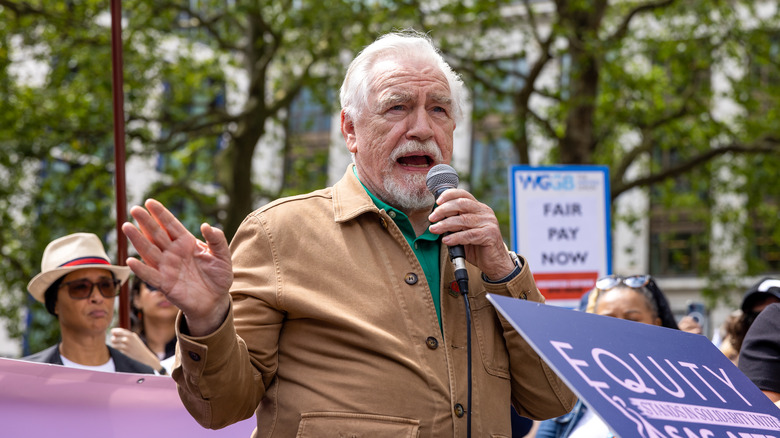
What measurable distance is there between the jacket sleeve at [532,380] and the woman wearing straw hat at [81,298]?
2608 mm

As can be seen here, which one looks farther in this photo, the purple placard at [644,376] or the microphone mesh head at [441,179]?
the microphone mesh head at [441,179]

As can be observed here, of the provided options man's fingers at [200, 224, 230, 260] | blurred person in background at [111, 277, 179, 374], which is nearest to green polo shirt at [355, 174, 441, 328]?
man's fingers at [200, 224, 230, 260]

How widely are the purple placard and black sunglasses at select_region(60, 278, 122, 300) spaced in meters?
3.69

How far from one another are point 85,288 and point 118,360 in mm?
474

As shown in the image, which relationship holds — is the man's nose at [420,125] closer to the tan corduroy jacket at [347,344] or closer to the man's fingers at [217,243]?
the tan corduroy jacket at [347,344]

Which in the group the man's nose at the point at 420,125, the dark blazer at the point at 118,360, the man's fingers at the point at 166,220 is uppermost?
the man's nose at the point at 420,125

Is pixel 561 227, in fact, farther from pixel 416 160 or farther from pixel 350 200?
pixel 350 200

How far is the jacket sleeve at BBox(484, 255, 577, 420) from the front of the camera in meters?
2.70

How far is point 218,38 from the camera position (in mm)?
15672

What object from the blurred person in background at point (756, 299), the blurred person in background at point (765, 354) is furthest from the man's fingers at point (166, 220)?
the blurred person in background at point (756, 299)

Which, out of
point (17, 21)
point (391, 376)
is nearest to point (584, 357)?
point (391, 376)

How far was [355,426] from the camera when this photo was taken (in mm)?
2377

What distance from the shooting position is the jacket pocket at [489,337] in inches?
104

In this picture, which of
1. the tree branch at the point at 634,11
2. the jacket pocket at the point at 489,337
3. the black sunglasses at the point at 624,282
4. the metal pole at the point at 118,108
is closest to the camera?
the jacket pocket at the point at 489,337
